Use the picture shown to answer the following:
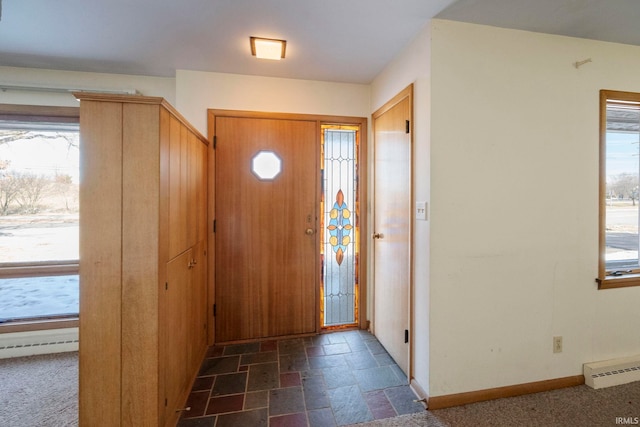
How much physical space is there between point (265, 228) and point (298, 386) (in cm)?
134

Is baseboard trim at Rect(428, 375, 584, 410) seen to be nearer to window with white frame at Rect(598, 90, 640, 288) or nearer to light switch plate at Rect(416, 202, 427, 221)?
window with white frame at Rect(598, 90, 640, 288)

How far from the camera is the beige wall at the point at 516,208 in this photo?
1841 mm

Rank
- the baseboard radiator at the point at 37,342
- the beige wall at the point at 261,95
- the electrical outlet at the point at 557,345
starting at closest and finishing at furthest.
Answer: the electrical outlet at the point at 557,345, the baseboard radiator at the point at 37,342, the beige wall at the point at 261,95

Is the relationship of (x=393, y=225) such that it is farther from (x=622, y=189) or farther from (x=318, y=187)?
(x=622, y=189)

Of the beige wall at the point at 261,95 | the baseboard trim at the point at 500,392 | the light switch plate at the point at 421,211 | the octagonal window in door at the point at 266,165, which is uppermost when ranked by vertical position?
the beige wall at the point at 261,95

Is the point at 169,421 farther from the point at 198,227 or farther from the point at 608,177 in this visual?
the point at 608,177

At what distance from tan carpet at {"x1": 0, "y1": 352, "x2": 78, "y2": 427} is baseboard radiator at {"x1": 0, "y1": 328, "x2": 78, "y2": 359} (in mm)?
51

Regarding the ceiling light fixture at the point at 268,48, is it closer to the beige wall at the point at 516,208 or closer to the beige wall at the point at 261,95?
the beige wall at the point at 261,95

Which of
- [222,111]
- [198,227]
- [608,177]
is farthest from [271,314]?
[608,177]

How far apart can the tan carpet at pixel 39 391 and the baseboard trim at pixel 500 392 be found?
2.27 metres

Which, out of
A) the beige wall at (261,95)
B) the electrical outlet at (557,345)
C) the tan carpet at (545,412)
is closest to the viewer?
the tan carpet at (545,412)

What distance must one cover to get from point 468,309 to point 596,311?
107 cm

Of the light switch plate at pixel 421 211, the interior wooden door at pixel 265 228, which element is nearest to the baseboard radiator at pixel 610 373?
the light switch plate at pixel 421 211

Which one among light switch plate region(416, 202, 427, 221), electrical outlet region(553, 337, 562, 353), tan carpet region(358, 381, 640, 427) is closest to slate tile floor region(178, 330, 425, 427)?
tan carpet region(358, 381, 640, 427)
